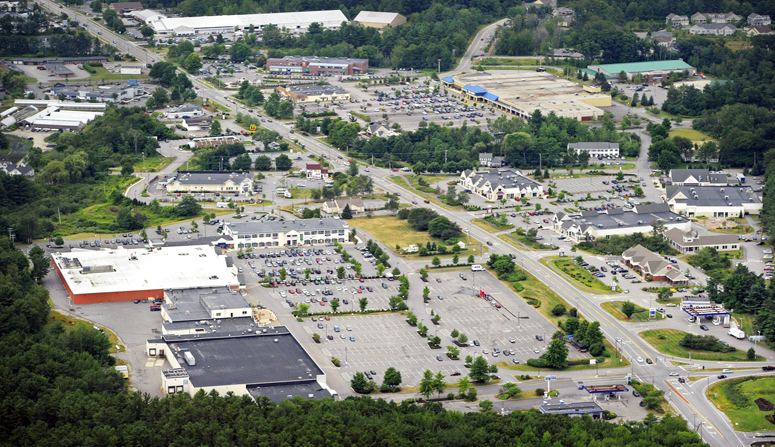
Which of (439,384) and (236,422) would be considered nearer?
(236,422)

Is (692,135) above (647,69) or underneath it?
underneath

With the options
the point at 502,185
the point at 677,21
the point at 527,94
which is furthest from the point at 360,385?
the point at 677,21

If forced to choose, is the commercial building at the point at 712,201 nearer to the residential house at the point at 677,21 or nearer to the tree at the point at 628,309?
the tree at the point at 628,309

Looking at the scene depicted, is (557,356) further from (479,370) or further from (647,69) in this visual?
(647,69)

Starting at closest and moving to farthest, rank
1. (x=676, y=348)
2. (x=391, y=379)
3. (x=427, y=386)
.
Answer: (x=427, y=386) < (x=391, y=379) < (x=676, y=348)

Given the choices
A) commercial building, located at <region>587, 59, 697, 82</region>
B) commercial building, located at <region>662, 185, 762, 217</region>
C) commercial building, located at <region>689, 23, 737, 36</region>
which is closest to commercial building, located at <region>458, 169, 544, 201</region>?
commercial building, located at <region>662, 185, 762, 217</region>

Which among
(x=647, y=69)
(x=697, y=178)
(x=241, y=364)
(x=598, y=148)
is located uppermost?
(x=647, y=69)

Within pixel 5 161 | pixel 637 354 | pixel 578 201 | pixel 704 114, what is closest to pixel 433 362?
pixel 637 354

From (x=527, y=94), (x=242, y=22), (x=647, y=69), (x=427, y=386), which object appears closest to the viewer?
(x=427, y=386)
